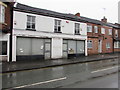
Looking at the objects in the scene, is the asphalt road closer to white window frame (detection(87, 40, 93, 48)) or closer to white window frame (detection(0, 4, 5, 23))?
white window frame (detection(0, 4, 5, 23))

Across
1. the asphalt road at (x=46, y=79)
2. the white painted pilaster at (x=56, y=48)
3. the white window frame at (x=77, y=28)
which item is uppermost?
the white window frame at (x=77, y=28)

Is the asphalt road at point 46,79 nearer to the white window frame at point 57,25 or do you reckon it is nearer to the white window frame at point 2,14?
the white window frame at point 2,14

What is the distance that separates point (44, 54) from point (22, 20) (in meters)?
5.39

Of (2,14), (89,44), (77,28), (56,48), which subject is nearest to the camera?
(2,14)

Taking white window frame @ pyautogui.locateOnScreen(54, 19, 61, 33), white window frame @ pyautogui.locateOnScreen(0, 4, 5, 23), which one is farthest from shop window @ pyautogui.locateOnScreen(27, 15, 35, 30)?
white window frame @ pyautogui.locateOnScreen(54, 19, 61, 33)

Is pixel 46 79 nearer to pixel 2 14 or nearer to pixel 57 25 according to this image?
pixel 2 14

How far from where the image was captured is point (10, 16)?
1472cm

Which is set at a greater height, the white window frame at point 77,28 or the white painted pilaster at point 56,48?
the white window frame at point 77,28

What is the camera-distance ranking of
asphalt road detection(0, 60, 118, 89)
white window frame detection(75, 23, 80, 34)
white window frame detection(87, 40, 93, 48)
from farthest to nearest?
white window frame detection(87, 40, 93, 48) → white window frame detection(75, 23, 80, 34) → asphalt road detection(0, 60, 118, 89)

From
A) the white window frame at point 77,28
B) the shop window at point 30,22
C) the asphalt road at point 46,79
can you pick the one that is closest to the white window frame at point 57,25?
the shop window at point 30,22

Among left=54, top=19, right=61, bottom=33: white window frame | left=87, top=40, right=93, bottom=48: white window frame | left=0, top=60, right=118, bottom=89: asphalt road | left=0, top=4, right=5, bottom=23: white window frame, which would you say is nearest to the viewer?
left=0, top=60, right=118, bottom=89: asphalt road

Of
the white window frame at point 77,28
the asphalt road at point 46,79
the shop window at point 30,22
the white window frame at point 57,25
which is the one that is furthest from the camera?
the white window frame at point 77,28

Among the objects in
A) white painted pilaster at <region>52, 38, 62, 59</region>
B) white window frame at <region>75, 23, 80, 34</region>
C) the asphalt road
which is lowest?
the asphalt road

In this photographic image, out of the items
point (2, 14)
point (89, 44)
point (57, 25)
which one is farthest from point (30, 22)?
point (89, 44)
